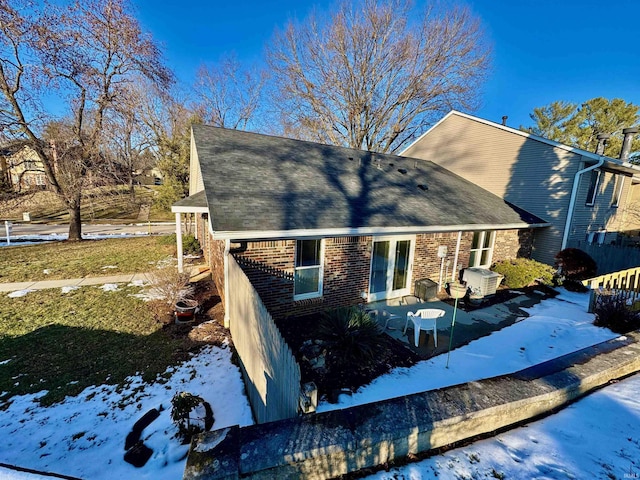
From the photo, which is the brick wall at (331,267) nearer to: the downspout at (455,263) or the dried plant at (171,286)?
the downspout at (455,263)

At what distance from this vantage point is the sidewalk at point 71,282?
341 inches

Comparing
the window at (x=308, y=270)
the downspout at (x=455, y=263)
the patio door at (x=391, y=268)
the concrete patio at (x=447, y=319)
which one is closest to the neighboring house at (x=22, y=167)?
the window at (x=308, y=270)

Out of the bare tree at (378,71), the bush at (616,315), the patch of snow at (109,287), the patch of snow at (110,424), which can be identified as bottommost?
the patch of snow at (110,424)

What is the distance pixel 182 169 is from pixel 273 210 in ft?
46.6

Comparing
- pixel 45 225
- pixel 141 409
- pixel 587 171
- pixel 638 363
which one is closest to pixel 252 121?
pixel 45 225

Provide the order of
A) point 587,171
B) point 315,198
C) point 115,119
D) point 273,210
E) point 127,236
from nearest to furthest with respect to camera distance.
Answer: point 273,210
point 315,198
point 587,171
point 115,119
point 127,236

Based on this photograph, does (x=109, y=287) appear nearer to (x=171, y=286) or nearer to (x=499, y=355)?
(x=171, y=286)

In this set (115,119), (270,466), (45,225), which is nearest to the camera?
(270,466)

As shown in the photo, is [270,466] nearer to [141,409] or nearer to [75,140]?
[141,409]

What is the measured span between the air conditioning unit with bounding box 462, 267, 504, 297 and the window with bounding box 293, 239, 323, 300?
5.12 metres

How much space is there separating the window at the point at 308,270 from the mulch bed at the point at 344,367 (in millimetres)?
1168

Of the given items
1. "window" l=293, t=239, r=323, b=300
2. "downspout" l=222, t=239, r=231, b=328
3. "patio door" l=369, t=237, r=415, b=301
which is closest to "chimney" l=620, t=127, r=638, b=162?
"patio door" l=369, t=237, r=415, b=301

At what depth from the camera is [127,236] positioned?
1948 cm

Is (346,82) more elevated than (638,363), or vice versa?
(346,82)
